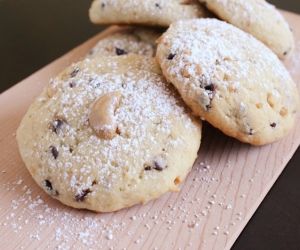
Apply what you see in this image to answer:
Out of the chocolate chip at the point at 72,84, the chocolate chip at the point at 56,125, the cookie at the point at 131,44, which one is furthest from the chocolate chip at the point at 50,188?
the cookie at the point at 131,44

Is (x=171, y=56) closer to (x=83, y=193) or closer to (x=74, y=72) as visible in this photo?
(x=74, y=72)

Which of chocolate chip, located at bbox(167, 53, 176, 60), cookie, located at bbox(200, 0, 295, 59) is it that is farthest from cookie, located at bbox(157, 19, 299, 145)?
cookie, located at bbox(200, 0, 295, 59)

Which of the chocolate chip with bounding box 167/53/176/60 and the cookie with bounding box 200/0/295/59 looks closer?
the chocolate chip with bounding box 167/53/176/60

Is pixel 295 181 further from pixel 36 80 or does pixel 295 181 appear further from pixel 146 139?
pixel 36 80

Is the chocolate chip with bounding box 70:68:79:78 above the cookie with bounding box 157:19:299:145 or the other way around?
the other way around

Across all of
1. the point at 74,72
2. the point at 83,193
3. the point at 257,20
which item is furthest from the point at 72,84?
the point at 257,20

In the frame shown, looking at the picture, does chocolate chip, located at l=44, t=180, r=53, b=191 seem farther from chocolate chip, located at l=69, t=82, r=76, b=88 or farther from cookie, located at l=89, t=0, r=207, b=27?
cookie, located at l=89, t=0, r=207, b=27

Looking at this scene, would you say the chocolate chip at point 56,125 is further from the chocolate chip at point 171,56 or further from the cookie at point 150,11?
the cookie at point 150,11
